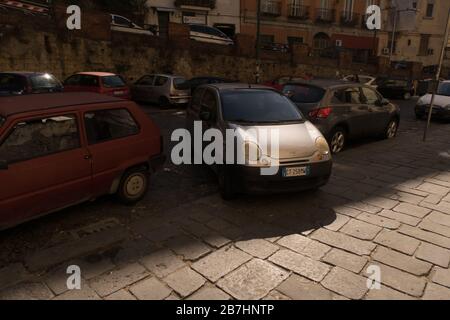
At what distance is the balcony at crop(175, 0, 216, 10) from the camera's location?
28.5 m

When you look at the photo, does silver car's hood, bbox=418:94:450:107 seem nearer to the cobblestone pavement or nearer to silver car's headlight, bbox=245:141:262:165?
the cobblestone pavement

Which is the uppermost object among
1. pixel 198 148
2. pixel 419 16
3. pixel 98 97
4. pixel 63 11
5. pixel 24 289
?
pixel 419 16

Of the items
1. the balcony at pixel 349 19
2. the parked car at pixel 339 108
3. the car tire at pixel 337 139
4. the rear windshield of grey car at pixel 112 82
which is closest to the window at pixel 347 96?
the parked car at pixel 339 108

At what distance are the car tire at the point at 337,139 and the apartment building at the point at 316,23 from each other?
24471 mm

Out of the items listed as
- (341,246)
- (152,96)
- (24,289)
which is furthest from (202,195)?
(152,96)

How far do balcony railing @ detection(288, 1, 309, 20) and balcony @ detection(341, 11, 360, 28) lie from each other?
433 cm

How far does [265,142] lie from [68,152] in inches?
101

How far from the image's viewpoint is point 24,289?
10.5 ft

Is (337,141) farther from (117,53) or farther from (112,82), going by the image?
(117,53)

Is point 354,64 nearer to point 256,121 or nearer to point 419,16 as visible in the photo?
point 419,16

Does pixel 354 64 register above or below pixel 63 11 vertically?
below

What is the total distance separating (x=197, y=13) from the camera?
1155 inches

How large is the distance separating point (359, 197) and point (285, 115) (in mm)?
1757

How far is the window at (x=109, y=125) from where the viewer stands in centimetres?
438
